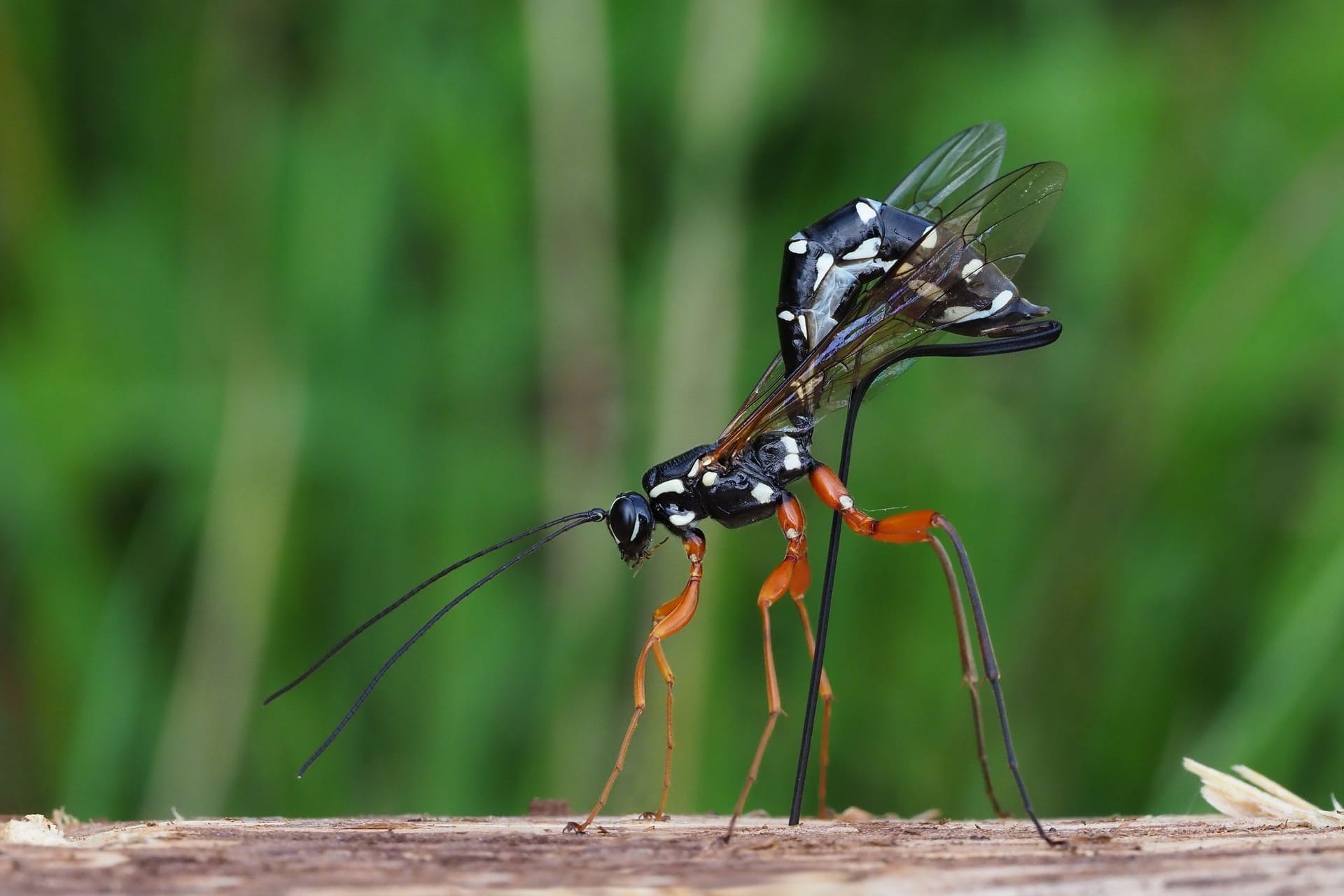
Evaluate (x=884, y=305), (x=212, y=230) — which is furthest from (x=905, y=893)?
(x=212, y=230)

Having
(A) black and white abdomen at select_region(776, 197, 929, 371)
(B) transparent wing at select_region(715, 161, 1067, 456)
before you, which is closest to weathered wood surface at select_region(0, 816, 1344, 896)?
(B) transparent wing at select_region(715, 161, 1067, 456)

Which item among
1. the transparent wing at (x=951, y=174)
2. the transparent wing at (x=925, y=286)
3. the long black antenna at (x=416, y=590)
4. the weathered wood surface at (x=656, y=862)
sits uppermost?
the transparent wing at (x=951, y=174)

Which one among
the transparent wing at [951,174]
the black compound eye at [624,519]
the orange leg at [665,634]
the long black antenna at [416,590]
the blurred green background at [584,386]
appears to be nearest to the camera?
the long black antenna at [416,590]

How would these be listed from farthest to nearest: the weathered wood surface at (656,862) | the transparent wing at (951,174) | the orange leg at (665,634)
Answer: the transparent wing at (951,174)
the orange leg at (665,634)
the weathered wood surface at (656,862)

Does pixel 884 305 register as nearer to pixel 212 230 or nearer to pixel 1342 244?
pixel 1342 244

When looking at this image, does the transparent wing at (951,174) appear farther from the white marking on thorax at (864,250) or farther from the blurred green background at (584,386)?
the blurred green background at (584,386)

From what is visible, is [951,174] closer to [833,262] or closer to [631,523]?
[833,262]

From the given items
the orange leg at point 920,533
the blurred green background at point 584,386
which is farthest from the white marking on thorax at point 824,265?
the blurred green background at point 584,386
